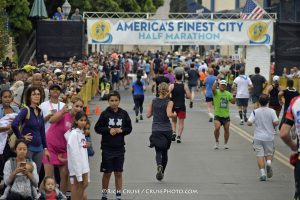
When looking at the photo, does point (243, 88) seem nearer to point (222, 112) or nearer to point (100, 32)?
point (222, 112)

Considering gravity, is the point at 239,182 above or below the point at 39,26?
below

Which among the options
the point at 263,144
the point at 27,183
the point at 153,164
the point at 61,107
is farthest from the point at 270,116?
the point at 27,183

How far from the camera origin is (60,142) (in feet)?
44.9

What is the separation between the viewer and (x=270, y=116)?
17.2 metres

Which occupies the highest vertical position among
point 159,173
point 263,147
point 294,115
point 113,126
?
point 294,115

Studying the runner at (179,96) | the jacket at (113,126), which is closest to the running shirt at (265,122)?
the jacket at (113,126)

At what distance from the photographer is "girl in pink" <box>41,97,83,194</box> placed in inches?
537

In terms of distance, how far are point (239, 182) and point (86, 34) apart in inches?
1029

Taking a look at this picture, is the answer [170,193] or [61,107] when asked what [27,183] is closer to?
[61,107]

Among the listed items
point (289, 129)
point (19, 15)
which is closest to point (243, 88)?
point (289, 129)

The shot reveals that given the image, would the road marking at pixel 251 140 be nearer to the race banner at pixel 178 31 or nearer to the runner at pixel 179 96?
the runner at pixel 179 96

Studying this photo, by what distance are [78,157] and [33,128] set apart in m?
0.79

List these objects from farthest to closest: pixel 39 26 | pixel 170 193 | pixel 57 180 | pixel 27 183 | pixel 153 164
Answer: pixel 39 26, pixel 153 164, pixel 170 193, pixel 57 180, pixel 27 183

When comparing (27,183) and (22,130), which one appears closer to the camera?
(27,183)
